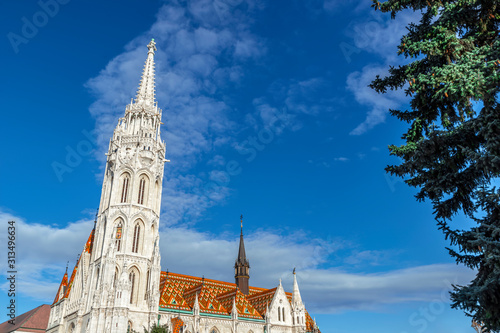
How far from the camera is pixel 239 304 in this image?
160 ft

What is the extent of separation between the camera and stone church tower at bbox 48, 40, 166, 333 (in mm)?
40438

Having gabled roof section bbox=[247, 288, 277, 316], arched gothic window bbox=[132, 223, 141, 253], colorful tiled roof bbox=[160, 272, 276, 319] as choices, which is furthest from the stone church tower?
gabled roof section bbox=[247, 288, 277, 316]

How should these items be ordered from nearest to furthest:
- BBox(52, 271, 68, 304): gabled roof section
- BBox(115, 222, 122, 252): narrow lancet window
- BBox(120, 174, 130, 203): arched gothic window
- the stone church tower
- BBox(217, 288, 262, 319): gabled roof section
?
the stone church tower → BBox(115, 222, 122, 252): narrow lancet window → BBox(120, 174, 130, 203): arched gothic window → BBox(217, 288, 262, 319): gabled roof section → BBox(52, 271, 68, 304): gabled roof section

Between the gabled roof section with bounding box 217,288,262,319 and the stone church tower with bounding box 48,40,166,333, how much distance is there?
9.97 m

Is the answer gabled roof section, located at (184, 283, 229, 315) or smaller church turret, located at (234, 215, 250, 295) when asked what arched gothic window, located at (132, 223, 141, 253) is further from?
smaller church turret, located at (234, 215, 250, 295)

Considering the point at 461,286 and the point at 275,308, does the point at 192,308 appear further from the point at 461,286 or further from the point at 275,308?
the point at 461,286

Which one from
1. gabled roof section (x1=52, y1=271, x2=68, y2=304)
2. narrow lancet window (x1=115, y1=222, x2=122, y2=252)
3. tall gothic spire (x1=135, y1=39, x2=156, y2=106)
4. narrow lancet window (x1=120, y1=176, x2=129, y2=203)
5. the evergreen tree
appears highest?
tall gothic spire (x1=135, y1=39, x2=156, y2=106)

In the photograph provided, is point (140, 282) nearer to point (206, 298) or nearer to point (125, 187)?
point (206, 298)

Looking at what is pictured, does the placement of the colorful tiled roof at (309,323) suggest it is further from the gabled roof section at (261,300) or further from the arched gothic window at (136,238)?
the arched gothic window at (136,238)

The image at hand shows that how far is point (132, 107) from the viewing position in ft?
173

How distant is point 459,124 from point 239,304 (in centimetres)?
4056

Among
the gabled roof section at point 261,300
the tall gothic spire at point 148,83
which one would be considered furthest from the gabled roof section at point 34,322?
the tall gothic spire at point 148,83

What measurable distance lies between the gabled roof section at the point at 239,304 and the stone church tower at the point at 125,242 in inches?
392

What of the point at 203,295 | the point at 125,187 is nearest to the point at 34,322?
the point at 203,295
